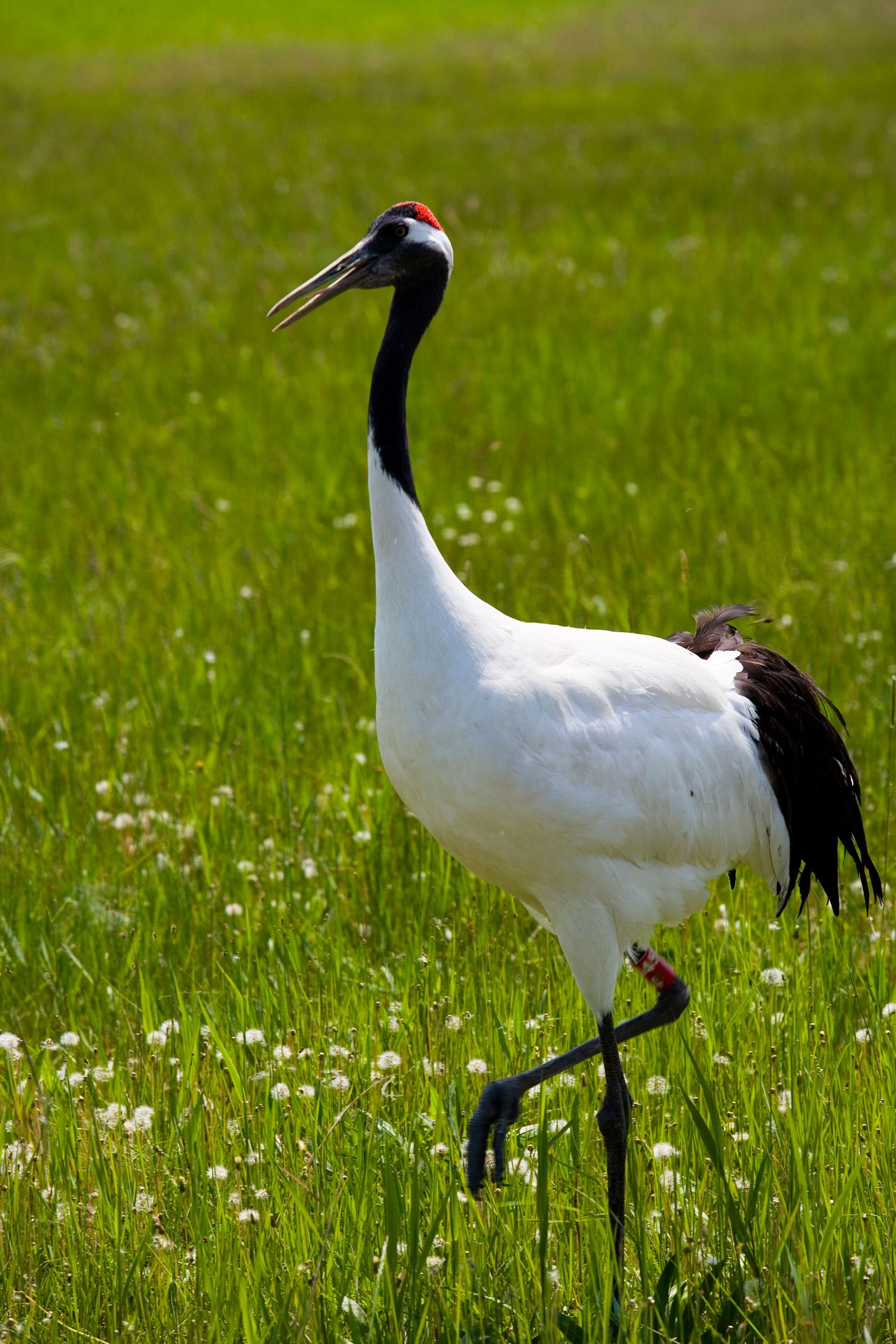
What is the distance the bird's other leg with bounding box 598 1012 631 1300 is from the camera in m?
3.14

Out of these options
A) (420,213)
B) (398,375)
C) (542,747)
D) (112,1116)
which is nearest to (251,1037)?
(112,1116)

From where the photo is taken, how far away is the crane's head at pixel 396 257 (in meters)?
3.30

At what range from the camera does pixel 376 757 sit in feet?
16.4

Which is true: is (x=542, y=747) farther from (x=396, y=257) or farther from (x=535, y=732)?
(x=396, y=257)

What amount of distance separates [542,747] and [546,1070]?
0.83 meters

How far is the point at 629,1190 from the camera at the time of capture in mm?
3295

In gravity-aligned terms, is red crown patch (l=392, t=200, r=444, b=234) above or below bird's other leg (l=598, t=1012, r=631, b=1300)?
above

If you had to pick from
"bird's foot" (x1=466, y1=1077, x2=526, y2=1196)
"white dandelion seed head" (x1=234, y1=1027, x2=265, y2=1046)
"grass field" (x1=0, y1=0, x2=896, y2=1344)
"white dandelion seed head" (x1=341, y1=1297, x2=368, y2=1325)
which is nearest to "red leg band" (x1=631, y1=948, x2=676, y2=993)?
"grass field" (x1=0, y1=0, x2=896, y2=1344)

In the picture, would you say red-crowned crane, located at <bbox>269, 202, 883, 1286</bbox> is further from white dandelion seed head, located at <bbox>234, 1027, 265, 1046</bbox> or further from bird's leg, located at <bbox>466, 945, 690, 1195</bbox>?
white dandelion seed head, located at <bbox>234, 1027, 265, 1046</bbox>

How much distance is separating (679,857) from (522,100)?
1966cm

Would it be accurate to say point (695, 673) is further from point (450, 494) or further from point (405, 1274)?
point (450, 494)

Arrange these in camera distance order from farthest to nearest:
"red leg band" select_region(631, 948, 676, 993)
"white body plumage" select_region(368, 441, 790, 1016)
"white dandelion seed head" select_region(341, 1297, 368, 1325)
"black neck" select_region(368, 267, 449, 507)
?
"red leg band" select_region(631, 948, 676, 993)
"black neck" select_region(368, 267, 449, 507)
"white body plumage" select_region(368, 441, 790, 1016)
"white dandelion seed head" select_region(341, 1297, 368, 1325)

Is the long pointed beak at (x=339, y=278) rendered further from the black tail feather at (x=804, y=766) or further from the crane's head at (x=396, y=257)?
the black tail feather at (x=804, y=766)

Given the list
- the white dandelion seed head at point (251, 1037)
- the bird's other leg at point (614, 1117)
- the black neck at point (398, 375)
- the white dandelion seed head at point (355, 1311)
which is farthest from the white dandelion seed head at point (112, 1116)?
the black neck at point (398, 375)
